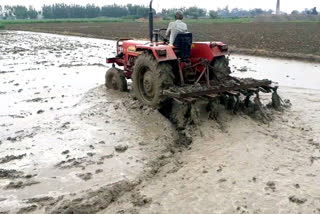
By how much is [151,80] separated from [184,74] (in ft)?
2.44

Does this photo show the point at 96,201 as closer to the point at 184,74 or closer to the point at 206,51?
the point at 184,74

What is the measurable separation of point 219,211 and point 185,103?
8.56 ft

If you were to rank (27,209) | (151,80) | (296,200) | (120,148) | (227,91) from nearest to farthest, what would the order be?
(296,200) < (27,209) < (120,148) < (227,91) < (151,80)

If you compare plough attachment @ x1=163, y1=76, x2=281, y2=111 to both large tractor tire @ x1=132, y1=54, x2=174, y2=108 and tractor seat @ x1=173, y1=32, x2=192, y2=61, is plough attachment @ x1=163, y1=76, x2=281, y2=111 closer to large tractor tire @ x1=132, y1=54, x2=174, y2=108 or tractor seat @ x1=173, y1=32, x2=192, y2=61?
large tractor tire @ x1=132, y1=54, x2=174, y2=108

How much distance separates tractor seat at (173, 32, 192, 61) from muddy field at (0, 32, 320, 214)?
127cm

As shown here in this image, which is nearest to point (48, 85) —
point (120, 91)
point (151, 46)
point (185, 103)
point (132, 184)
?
point (120, 91)

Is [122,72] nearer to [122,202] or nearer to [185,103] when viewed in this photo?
[185,103]

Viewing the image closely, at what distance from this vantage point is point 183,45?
22.8 feet

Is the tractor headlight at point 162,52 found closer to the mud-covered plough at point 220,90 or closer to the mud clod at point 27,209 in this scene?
the mud-covered plough at point 220,90

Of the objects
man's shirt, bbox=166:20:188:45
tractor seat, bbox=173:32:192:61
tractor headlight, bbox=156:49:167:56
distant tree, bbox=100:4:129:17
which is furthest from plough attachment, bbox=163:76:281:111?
distant tree, bbox=100:4:129:17

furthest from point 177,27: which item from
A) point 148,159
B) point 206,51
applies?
point 148,159

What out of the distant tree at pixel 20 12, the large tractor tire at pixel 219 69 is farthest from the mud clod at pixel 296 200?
the distant tree at pixel 20 12

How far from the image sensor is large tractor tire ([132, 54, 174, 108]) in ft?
21.4

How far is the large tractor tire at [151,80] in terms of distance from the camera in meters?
6.54
